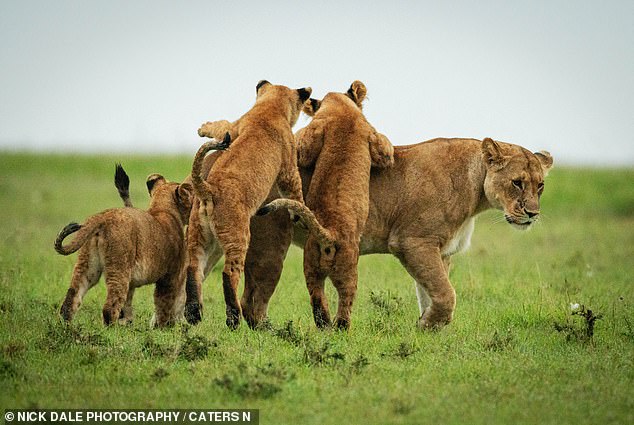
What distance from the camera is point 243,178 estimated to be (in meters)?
8.45

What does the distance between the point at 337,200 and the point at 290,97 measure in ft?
4.23

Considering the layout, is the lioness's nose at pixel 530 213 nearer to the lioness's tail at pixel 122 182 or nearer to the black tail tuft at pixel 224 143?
the black tail tuft at pixel 224 143

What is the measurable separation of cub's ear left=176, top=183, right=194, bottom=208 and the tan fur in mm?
843

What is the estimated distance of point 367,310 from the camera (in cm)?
1016

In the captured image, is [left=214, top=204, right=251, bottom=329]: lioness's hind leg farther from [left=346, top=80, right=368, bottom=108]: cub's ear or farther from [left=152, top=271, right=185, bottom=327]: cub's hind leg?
[left=346, top=80, right=368, bottom=108]: cub's ear

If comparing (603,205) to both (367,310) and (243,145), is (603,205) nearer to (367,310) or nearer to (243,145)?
(367,310)

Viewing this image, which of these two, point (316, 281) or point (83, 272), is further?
point (83, 272)

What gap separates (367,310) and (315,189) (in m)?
1.80

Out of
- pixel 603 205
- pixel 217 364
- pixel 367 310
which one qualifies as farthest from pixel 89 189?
pixel 217 364

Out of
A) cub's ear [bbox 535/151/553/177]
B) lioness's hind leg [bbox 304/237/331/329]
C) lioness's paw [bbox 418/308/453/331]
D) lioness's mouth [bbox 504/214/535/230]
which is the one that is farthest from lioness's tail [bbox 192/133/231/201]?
cub's ear [bbox 535/151/553/177]

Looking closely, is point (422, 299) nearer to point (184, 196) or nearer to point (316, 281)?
point (316, 281)

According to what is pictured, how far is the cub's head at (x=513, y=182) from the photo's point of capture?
9.10 m

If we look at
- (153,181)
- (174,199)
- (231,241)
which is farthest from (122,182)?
(231,241)

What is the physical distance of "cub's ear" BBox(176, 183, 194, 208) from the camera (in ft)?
31.1
